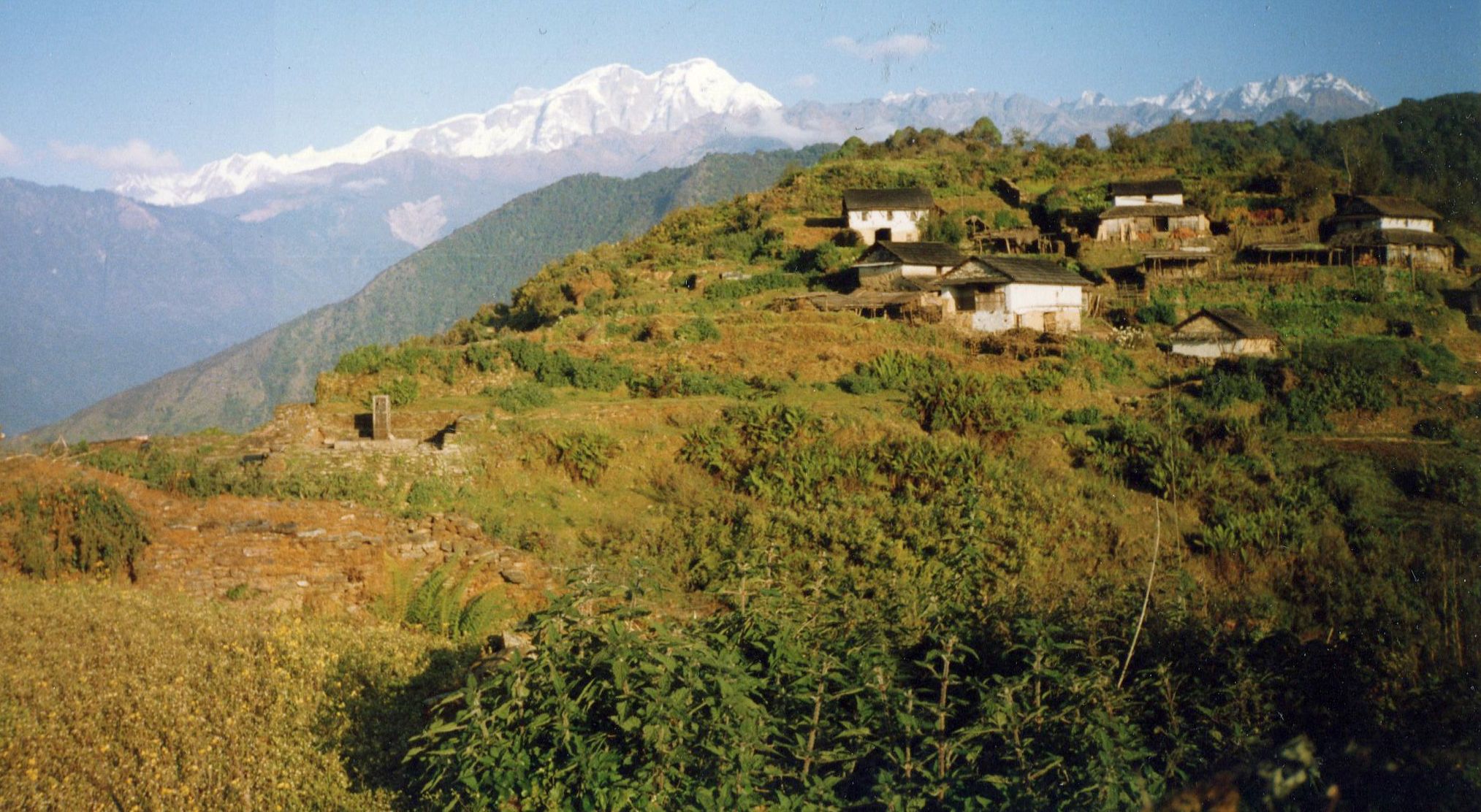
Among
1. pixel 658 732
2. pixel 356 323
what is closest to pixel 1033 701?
pixel 658 732

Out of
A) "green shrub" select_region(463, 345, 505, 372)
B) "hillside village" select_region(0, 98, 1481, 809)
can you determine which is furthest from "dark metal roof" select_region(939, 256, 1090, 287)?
"green shrub" select_region(463, 345, 505, 372)

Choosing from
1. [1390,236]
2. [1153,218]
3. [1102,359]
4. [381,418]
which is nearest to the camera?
[381,418]

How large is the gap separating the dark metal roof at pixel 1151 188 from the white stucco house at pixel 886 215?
10.1m

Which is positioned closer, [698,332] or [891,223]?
[698,332]

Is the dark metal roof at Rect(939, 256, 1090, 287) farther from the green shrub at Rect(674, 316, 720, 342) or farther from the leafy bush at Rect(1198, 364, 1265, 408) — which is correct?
the green shrub at Rect(674, 316, 720, 342)

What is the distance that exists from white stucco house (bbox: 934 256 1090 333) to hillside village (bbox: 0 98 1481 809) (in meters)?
0.13

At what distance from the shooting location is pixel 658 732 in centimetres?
468

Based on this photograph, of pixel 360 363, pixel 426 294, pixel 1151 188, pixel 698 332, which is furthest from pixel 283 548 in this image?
pixel 426 294

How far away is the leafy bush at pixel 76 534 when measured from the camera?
33.8 ft

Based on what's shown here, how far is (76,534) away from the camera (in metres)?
10.5

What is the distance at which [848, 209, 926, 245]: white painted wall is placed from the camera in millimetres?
47000

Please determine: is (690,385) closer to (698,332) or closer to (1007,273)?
(698,332)

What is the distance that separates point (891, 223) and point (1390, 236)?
22321 millimetres

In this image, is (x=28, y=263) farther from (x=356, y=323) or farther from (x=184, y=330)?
(x=356, y=323)
